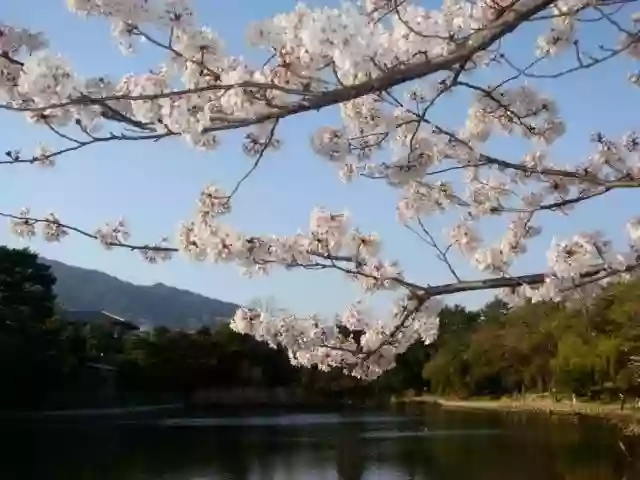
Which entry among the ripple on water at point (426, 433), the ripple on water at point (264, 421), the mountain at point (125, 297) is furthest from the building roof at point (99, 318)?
the mountain at point (125, 297)

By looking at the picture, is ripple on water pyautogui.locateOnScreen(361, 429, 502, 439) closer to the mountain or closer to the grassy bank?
the grassy bank

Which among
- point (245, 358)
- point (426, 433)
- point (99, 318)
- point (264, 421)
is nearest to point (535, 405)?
point (264, 421)

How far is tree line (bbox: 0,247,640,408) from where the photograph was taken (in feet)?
68.7

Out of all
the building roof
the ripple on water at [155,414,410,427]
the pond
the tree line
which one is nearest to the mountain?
the building roof

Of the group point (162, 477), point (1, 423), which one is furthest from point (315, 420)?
point (162, 477)

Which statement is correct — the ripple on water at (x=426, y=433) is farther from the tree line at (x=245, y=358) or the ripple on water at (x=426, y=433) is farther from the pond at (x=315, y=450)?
the tree line at (x=245, y=358)

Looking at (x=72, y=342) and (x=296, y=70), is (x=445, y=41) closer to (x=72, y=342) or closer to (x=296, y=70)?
(x=296, y=70)

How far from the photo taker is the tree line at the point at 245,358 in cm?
2095

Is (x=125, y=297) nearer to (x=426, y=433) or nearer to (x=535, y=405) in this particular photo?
(x=535, y=405)

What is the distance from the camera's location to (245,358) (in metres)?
31.9

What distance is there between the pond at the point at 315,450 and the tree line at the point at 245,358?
1.49 m

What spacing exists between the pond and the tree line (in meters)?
1.49

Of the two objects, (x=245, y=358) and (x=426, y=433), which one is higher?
(x=245, y=358)

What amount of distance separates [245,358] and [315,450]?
17.4m
